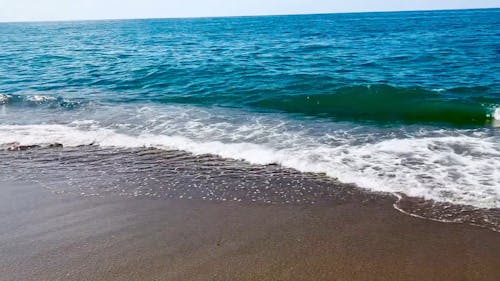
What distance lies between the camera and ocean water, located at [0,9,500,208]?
830 cm

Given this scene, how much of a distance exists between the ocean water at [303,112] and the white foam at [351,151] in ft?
0.08

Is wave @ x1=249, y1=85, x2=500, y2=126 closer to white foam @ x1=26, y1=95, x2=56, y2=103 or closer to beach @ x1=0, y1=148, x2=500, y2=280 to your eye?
beach @ x1=0, y1=148, x2=500, y2=280

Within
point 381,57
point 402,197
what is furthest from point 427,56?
point 402,197

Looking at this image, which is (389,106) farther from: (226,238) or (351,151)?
(226,238)

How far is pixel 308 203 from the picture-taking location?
6691mm

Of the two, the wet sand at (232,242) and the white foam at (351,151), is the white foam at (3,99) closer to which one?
the white foam at (351,151)

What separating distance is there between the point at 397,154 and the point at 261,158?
2831 mm

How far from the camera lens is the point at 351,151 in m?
9.26

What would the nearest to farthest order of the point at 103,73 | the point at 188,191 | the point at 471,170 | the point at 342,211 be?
the point at 342,211 → the point at 188,191 → the point at 471,170 → the point at 103,73

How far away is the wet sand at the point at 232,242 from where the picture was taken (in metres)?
4.85

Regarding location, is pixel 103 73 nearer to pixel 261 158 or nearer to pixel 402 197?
pixel 261 158

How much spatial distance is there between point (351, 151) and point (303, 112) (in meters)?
4.97

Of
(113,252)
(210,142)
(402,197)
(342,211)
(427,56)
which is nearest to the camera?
(113,252)

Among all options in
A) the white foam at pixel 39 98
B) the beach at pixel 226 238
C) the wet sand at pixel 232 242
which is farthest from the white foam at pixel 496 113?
the white foam at pixel 39 98
